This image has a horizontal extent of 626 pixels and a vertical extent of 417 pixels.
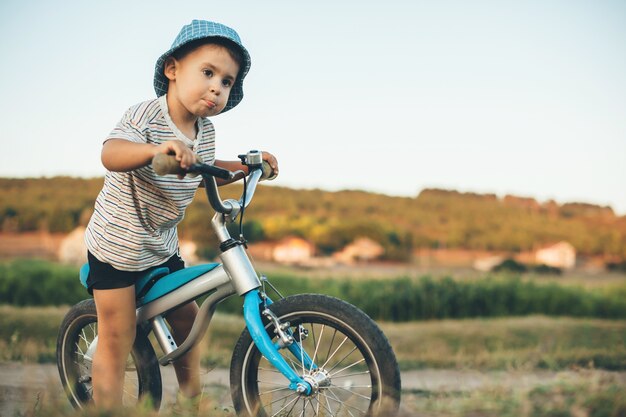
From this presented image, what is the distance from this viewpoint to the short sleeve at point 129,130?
2.46m

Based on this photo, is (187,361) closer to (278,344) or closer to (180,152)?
(278,344)

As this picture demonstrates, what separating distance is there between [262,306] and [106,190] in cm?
91

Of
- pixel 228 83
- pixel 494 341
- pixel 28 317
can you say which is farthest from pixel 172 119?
pixel 494 341

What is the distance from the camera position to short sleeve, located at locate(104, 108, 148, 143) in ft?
8.07

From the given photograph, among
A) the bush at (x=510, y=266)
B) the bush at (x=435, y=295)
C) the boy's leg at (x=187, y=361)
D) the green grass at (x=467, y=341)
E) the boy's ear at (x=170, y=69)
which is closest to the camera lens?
the boy's ear at (x=170, y=69)

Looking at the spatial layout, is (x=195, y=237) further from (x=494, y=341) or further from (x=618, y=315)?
(x=618, y=315)

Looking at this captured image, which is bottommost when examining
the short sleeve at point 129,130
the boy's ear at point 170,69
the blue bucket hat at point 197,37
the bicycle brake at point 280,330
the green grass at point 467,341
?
the green grass at point 467,341

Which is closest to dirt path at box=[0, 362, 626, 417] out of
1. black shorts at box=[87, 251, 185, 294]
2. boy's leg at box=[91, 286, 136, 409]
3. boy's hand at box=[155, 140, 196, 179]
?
boy's leg at box=[91, 286, 136, 409]

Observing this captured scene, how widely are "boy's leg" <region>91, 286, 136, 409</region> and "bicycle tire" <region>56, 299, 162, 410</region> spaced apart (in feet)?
0.37

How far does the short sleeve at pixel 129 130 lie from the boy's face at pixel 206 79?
0.21 metres

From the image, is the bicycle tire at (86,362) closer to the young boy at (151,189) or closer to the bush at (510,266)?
the young boy at (151,189)

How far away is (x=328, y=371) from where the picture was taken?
239 centimetres

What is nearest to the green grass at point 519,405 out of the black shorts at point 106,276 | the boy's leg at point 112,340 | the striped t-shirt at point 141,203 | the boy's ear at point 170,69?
the boy's leg at point 112,340

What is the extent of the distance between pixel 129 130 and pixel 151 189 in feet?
0.95
